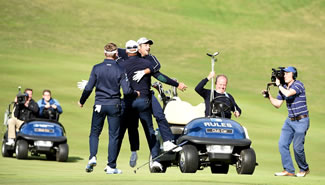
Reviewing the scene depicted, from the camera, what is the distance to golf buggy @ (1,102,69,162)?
659 inches

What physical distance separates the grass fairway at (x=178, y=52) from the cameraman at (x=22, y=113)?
1.10 metres

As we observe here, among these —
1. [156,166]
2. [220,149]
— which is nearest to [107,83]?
[156,166]

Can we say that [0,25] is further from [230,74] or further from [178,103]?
[178,103]

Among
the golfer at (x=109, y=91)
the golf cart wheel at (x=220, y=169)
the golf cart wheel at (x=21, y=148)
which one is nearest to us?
the golfer at (x=109, y=91)

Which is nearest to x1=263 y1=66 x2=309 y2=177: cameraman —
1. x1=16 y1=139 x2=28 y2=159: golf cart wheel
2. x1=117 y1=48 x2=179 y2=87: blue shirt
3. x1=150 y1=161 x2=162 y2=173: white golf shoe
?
x1=117 y1=48 x2=179 y2=87: blue shirt

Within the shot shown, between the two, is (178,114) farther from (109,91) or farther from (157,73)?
(109,91)

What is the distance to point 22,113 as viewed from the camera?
58.4ft

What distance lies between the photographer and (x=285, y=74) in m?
12.3

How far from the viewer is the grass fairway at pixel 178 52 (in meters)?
20.7

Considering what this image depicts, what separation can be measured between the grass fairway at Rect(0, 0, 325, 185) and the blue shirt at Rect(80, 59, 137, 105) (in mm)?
1445

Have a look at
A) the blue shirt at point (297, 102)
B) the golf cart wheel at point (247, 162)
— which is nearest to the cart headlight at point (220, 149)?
the golf cart wheel at point (247, 162)

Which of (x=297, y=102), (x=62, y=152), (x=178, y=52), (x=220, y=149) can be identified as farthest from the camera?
(x=178, y=52)

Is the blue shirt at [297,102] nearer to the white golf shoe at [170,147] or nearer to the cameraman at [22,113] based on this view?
the white golf shoe at [170,147]

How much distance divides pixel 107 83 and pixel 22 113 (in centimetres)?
689
